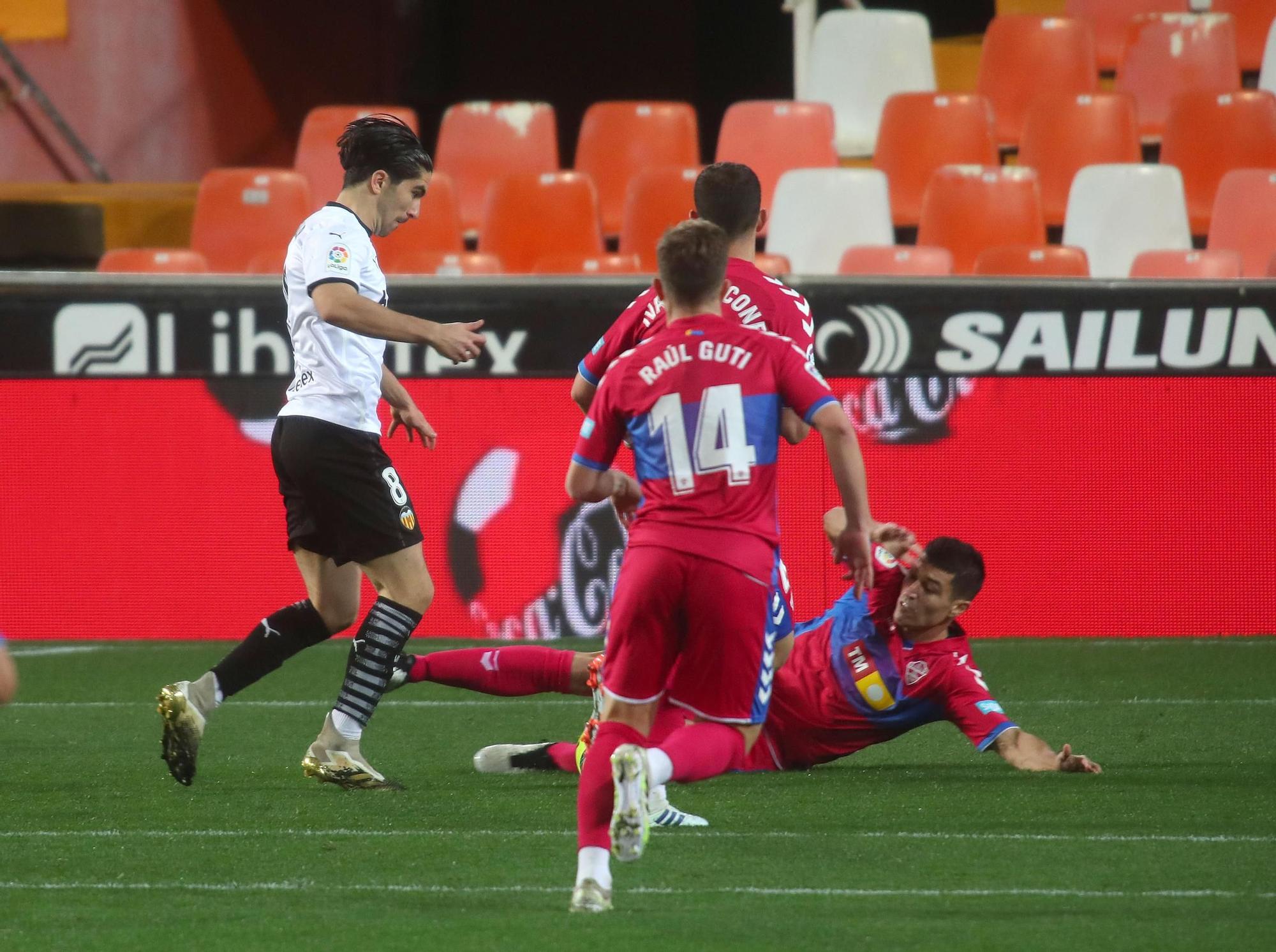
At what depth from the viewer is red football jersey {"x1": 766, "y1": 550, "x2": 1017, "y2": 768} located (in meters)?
5.54

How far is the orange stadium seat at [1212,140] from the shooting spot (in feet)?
36.3

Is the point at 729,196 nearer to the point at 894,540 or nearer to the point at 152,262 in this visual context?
the point at 894,540

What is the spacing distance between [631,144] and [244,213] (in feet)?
8.08

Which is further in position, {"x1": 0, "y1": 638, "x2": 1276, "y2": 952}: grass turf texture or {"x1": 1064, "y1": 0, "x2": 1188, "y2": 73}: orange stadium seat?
{"x1": 1064, "y1": 0, "x2": 1188, "y2": 73}: orange stadium seat

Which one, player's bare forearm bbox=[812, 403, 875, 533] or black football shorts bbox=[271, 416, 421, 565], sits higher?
player's bare forearm bbox=[812, 403, 875, 533]

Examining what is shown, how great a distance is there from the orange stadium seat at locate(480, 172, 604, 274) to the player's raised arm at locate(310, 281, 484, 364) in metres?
5.55

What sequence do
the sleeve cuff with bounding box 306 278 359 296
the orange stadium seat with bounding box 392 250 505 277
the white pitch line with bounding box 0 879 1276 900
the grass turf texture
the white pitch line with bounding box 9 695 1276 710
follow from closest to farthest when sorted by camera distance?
the grass turf texture, the white pitch line with bounding box 0 879 1276 900, the sleeve cuff with bounding box 306 278 359 296, the white pitch line with bounding box 9 695 1276 710, the orange stadium seat with bounding box 392 250 505 277

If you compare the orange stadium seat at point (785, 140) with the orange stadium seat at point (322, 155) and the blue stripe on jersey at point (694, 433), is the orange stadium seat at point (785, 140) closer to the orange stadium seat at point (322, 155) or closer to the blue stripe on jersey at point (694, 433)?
the orange stadium seat at point (322, 155)

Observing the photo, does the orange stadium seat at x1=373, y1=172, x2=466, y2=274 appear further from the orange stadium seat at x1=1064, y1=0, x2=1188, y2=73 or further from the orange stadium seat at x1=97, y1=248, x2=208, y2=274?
the orange stadium seat at x1=1064, y1=0, x2=1188, y2=73

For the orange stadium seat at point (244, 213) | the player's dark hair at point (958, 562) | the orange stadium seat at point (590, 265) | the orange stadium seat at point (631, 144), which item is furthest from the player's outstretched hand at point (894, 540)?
the orange stadium seat at point (631, 144)

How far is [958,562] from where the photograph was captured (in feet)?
18.1

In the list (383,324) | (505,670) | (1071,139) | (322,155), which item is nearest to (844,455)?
(383,324)

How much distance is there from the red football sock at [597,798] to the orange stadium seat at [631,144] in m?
8.23

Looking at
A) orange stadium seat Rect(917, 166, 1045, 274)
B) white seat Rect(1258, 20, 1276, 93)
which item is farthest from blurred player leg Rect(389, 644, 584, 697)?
white seat Rect(1258, 20, 1276, 93)
